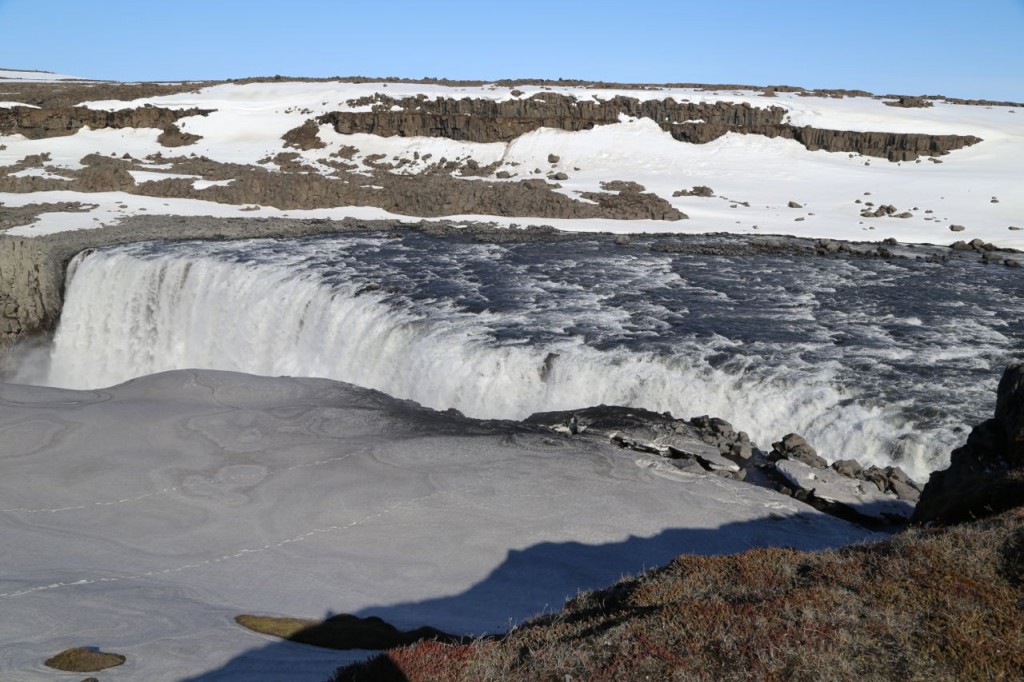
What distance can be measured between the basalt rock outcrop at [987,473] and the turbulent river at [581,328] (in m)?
2.48

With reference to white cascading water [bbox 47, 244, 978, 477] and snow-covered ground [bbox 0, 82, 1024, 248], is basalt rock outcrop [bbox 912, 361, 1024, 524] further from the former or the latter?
snow-covered ground [bbox 0, 82, 1024, 248]

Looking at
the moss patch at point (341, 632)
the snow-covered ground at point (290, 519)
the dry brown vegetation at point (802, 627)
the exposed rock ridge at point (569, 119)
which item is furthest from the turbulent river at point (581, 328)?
the exposed rock ridge at point (569, 119)

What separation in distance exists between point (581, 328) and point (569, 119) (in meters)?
32.8

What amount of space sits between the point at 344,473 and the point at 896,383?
875 cm

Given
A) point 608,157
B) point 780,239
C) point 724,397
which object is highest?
point 608,157

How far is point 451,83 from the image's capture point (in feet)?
207

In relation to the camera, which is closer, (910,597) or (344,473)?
(910,597)

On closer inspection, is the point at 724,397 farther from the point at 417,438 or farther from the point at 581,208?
the point at 581,208

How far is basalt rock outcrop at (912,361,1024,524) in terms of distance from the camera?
27.5 ft

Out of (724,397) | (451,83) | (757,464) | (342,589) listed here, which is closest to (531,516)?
(342,589)

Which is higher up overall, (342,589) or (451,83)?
(451,83)

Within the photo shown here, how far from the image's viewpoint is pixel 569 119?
48.6 metres

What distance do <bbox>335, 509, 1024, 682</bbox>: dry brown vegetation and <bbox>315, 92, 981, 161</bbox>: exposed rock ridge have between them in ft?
135

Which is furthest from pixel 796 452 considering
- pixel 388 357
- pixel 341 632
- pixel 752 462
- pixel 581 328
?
pixel 388 357
